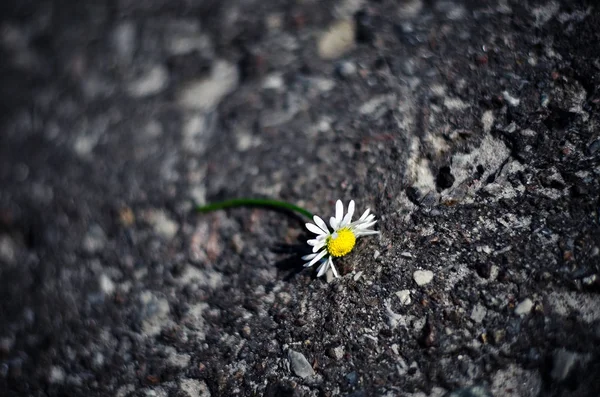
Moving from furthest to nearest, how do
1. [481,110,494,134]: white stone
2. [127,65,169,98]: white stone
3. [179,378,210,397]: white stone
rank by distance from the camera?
[127,65,169,98]: white stone → [481,110,494,134]: white stone → [179,378,210,397]: white stone

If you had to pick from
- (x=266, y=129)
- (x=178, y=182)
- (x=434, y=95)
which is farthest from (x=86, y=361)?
(x=434, y=95)

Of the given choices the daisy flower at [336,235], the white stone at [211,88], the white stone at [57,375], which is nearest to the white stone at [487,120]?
the daisy flower at [336,235]

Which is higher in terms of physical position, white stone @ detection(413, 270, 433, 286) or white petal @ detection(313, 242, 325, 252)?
white petal @ detection(313, 242, 325, 252)

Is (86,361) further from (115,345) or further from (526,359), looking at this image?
(526,359)

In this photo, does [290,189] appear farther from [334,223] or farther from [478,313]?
[478,313]

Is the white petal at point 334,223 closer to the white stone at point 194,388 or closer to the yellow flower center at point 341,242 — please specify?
the yellow flower center at point 341,242

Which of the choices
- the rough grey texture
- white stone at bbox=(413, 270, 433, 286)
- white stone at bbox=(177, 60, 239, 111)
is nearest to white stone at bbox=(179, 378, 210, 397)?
the rough grey texture

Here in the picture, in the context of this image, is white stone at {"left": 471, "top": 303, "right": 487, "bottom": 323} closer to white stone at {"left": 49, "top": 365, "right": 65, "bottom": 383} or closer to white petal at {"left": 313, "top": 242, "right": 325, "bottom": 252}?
white petal at {"left": 313, "top": 242, "right": 325, "bottom": 252}
